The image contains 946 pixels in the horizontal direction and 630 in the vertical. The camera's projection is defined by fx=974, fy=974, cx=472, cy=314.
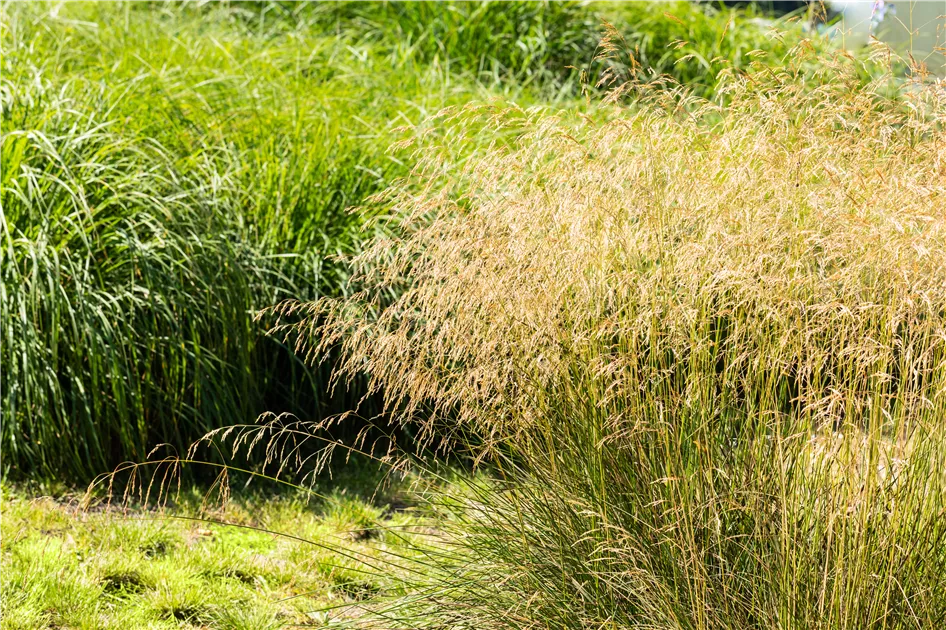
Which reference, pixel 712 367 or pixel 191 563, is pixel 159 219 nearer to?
pixel 191 563

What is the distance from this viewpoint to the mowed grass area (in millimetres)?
2988

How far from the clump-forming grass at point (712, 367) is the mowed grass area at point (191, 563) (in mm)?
604

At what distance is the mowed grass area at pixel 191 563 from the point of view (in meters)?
2.99

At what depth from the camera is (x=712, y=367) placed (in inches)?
94.3

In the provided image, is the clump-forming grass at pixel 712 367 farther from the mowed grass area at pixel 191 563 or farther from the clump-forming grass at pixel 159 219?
the mowed grass area at pixel 191 563

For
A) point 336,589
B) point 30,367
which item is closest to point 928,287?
point 336,589

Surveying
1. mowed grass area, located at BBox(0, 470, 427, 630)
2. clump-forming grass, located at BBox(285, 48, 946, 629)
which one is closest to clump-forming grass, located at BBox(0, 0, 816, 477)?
mowed grass area, located at BBox(0, 470, 427, 630)

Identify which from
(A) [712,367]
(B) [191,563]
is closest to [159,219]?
(B) [191,563]

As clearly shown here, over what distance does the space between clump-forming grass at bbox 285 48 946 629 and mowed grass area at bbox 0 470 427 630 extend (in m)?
0.60

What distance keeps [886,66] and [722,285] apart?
0.72 metres

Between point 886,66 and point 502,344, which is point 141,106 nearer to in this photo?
point 502,344

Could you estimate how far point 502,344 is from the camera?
8.40 ft

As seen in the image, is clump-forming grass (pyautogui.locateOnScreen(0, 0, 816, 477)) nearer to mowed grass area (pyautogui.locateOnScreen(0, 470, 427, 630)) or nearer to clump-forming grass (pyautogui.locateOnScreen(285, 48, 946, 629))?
mowed grass area (pyautogui.locateOnScreen(0, 470, 427, 630))

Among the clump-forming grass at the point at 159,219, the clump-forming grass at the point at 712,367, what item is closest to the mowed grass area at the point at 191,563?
the clump-forming grass at the point at 159,219
